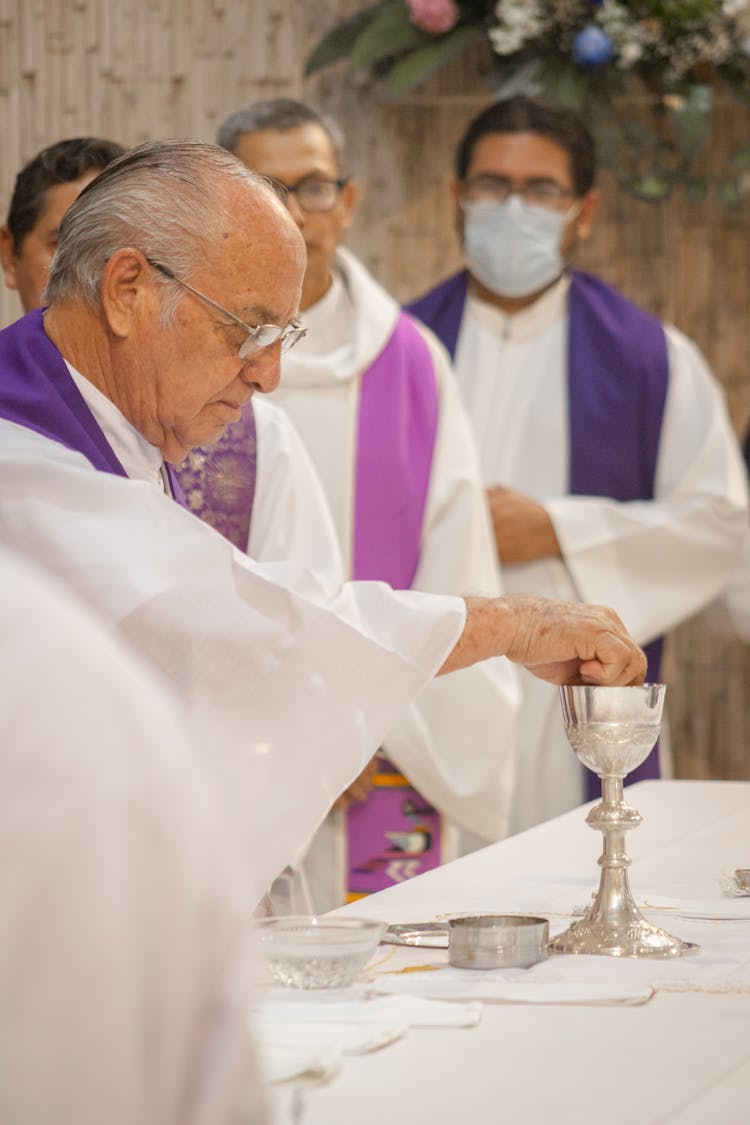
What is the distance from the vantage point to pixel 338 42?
5719mm

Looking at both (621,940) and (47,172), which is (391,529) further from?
(621,940)

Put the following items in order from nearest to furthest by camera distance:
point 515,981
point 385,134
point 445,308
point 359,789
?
point 515,981, point 359,789, point 445,308, point 385,134

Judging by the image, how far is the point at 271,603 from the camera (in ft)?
7.77

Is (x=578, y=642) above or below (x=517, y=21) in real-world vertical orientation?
below

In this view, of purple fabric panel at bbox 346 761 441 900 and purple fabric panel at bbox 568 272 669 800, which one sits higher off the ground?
purple fabric panel at bbox 568 272 669 800

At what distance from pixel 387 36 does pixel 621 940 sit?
4050mm

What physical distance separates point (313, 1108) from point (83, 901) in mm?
807

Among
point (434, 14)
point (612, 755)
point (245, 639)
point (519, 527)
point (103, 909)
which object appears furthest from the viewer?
point (434, 14)

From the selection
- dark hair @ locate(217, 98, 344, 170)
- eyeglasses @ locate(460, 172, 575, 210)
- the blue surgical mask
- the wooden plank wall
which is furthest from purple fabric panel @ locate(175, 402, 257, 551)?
the wooden plank wall

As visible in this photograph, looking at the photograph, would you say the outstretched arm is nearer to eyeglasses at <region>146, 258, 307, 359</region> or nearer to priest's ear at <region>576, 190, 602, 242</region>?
eyeglasses at <region>146, 258, 307, 359</region>

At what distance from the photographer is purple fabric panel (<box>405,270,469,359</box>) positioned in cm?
510

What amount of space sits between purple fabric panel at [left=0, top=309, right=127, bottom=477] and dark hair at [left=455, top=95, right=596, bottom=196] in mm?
2563

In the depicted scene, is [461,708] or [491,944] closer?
[491,944]

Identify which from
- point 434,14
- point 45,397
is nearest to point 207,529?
point 45,397
